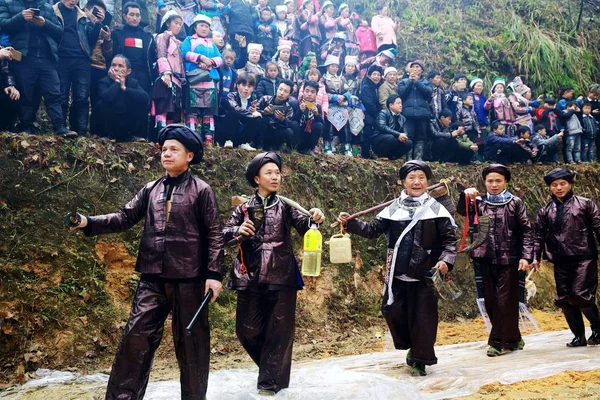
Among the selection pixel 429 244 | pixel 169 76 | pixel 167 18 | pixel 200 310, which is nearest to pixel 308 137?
pixel 169 76

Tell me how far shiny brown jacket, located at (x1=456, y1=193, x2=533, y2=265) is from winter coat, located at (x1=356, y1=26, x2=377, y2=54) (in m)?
7.15

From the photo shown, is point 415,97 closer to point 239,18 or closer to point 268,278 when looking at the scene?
point 239,18

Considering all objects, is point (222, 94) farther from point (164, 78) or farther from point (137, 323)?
point (137, 323)

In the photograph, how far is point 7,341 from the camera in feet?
17.5

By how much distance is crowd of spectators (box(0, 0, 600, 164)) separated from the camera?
282 inches

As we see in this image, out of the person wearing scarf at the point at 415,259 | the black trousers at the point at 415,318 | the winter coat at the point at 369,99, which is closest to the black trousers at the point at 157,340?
the person wearing scarf at the point at 415,259

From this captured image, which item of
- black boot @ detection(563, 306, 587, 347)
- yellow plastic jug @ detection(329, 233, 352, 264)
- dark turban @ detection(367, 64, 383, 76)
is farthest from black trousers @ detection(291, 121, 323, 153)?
black boot @ detection(563, 306, 587, 347)

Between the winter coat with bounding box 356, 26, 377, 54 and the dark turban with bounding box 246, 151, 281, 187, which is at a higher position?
the winter coat with bounding box 356, 26, 377, 54

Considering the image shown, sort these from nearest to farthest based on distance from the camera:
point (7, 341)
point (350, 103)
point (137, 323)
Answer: point (137, 323) → point (7, 341) → point (350, 103)

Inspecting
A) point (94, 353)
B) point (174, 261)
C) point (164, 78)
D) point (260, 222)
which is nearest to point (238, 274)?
point (260, 222)

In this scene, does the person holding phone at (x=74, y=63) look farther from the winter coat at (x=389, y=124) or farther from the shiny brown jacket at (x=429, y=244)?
the winter coat at (x=389, y=124)

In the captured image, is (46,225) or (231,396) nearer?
(231,396)

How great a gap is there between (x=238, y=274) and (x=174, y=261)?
0.78 metres

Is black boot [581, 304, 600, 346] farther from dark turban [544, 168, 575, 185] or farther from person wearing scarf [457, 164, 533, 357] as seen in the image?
dark turban [544, 168, 575, 185]
